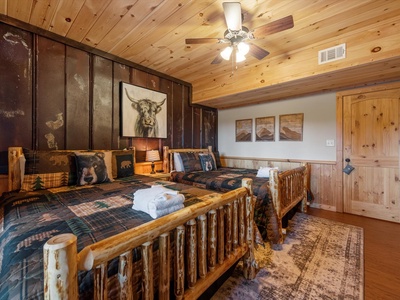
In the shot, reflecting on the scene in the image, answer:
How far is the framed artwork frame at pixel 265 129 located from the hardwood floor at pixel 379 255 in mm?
1697

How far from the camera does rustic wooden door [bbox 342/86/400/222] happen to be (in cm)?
287

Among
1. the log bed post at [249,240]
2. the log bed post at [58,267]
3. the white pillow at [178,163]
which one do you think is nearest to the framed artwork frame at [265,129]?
the white pillow at [178,163]

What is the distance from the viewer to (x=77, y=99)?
8.38 ft

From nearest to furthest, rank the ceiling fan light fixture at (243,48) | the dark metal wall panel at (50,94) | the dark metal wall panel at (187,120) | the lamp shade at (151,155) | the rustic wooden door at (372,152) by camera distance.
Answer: the ceiling fan light fixture at (243,48) < the dark metal wall panel at (50,94) < the rustic wooden door at (372,152) < the lamp shade at (151,155) < the dark metal wall panel at (187,120)

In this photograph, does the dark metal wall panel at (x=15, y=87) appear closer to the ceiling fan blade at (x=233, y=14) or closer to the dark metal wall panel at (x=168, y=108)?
the dark metal wall panel at (x=168, y=108)

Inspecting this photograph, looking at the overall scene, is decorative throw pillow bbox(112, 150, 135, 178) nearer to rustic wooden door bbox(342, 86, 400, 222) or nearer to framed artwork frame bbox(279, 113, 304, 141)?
framed artwork frame bbox(279, 113, 304, 141)

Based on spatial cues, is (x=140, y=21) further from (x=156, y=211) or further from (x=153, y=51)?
(x=156, y=211)

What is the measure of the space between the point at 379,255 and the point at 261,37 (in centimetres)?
273

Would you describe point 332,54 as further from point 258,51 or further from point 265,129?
point 265,129

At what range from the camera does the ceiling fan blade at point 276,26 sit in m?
1.58

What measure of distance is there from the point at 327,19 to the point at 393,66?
1.12 meters

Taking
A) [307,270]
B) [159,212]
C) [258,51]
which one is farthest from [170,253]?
[258,51]

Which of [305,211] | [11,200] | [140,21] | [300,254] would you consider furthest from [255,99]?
[11,200]

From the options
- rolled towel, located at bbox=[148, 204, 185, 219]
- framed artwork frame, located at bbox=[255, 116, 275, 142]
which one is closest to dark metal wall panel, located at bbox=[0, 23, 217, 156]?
rolled towel, located at bbox=[148, 204, 185, 219]
